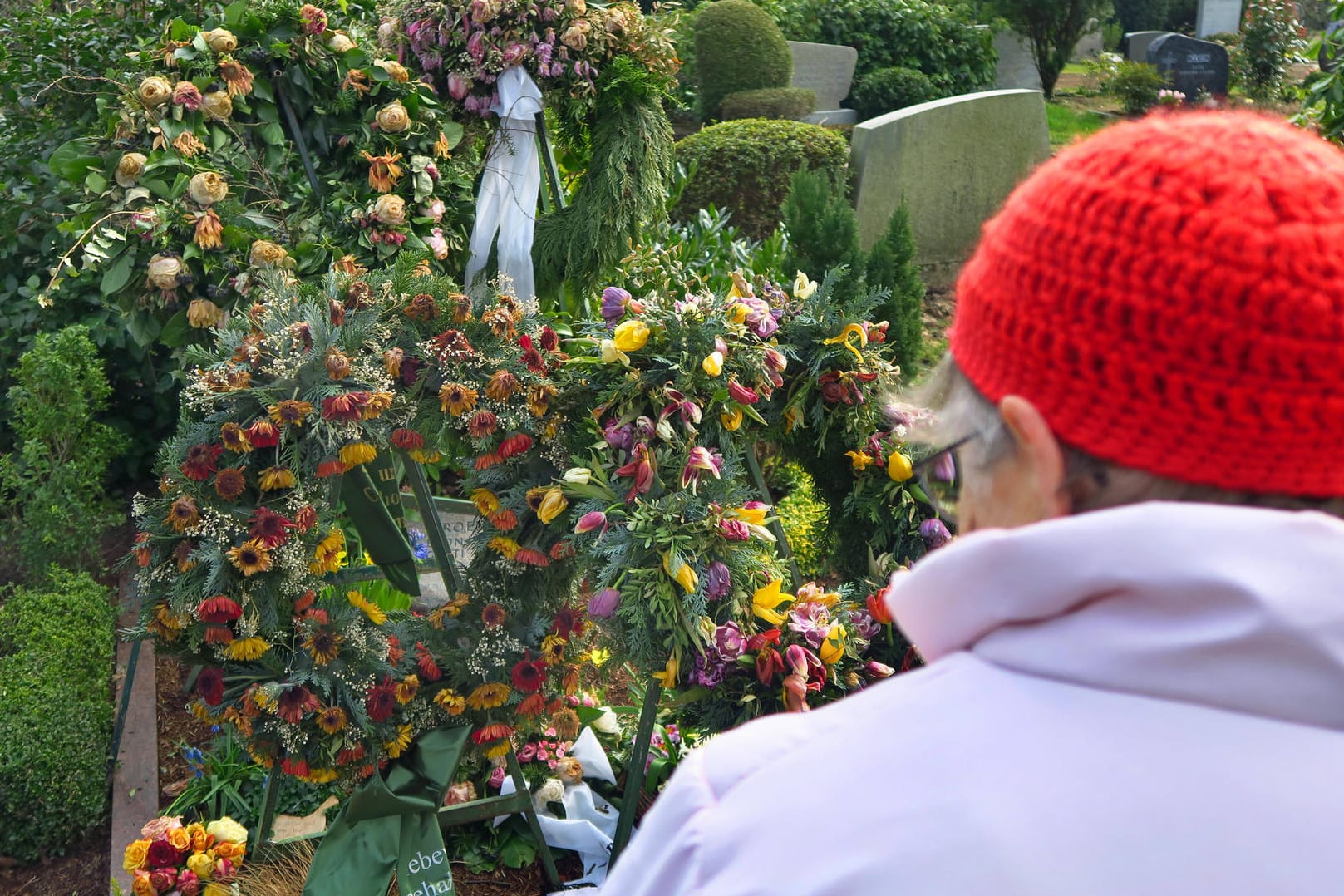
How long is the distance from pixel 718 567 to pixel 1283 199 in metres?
1.80

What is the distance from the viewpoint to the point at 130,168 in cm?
346

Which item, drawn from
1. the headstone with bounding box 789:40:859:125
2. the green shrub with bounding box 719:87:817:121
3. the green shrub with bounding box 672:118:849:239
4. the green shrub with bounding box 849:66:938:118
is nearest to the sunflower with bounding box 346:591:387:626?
the green shrub with bounding box 672:118:849:239

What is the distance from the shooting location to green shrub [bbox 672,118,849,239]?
7438 millimetres

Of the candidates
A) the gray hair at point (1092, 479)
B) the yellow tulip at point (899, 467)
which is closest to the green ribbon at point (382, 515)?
the yellow tulip at point (899, 467)

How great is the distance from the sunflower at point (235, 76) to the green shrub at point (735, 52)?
6.79 metres

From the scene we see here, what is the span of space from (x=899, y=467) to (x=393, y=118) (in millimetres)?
2223

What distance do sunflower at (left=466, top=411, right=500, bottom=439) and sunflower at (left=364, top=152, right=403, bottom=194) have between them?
1.65 metres

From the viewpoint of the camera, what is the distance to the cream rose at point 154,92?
3.50 meters

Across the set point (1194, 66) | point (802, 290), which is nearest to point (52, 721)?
point (802, 290)

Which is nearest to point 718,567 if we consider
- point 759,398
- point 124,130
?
point 759,398

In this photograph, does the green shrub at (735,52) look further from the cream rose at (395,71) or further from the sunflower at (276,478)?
the sunflower at (276,478)

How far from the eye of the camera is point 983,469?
2.88ft

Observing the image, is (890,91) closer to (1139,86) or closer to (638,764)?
(1139,86)

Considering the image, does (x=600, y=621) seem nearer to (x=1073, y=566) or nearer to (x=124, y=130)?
(x=1073, y=566)
